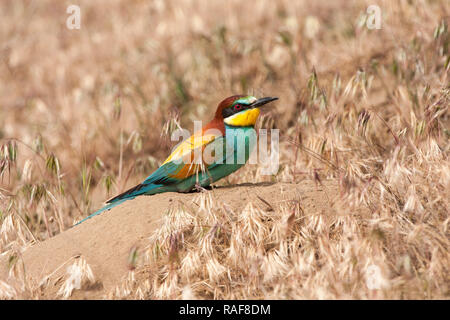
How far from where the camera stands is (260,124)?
501 cm

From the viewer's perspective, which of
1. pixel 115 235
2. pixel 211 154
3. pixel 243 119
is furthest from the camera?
pixel 243 119

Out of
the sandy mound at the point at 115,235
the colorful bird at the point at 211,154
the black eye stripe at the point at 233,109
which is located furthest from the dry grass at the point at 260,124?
the black eye stripe at the point at 233,109

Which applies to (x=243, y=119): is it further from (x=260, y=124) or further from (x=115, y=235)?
(x=115, y=235)

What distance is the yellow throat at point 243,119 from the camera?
15.3 ft

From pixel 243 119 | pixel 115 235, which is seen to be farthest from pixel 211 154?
pixel 115 235

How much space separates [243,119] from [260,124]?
36cm

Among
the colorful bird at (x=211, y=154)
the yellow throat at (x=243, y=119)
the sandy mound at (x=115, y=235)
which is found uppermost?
the yellow throat at (x=243, y=119)

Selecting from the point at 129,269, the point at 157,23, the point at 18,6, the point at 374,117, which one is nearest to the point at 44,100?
the point at 157,23

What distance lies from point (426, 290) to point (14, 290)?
2.19m

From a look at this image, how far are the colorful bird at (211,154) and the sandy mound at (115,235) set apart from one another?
172mm

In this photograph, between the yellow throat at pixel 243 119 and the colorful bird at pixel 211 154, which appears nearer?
the colorful bird at pixel 211 154

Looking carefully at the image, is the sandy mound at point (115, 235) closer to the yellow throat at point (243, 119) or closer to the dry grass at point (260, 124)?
the dry grass at point (260, 124)

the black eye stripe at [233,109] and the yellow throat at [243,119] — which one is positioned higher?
the black eye stripe at [233,109]

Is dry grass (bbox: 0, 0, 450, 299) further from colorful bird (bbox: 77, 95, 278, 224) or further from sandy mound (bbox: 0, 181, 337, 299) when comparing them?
colorful bird (bbox: 77, 95, 278, 224)
